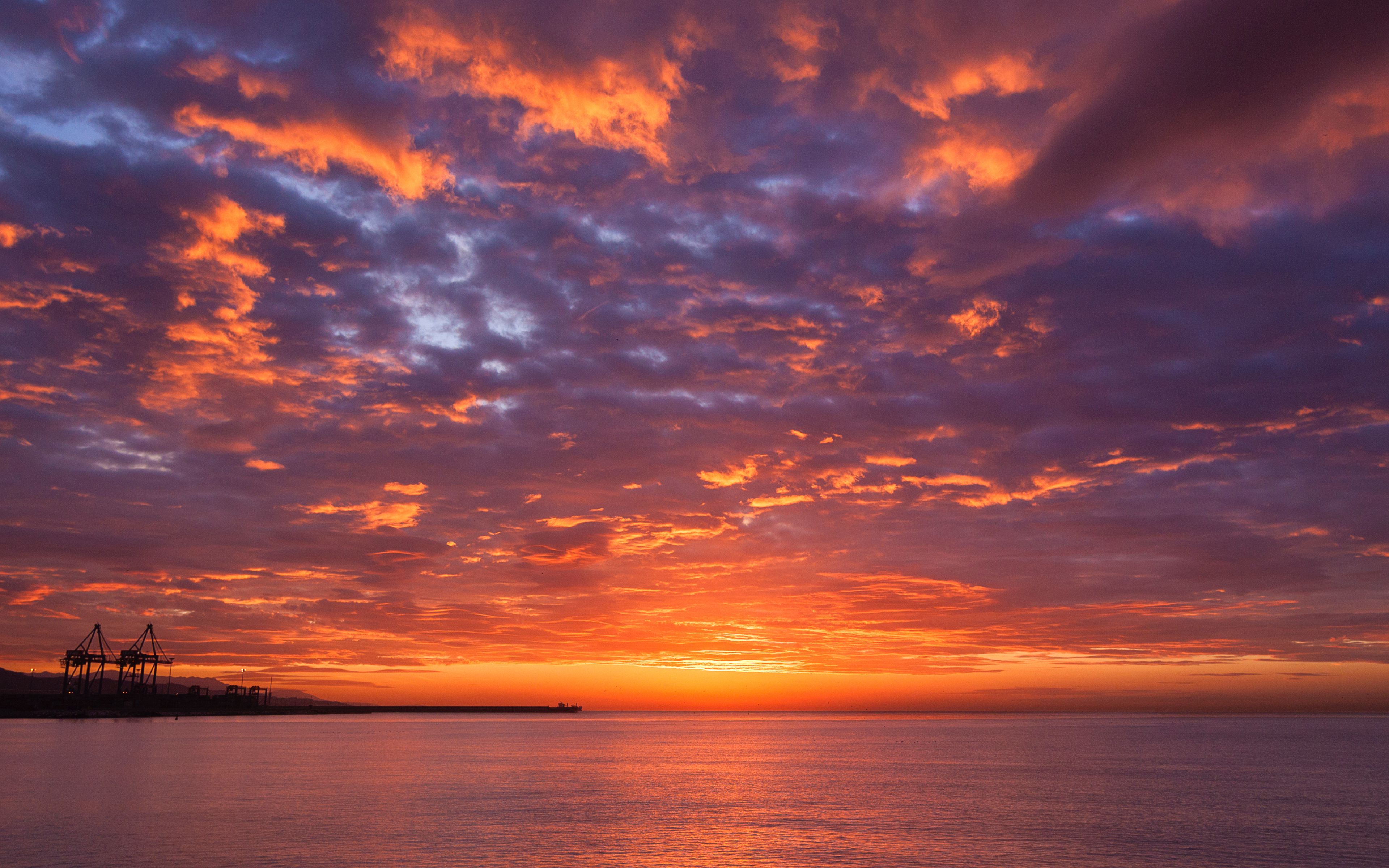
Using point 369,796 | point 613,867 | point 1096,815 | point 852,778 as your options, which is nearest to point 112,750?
point 369,796

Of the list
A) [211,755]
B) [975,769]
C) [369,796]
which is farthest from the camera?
[211,755]

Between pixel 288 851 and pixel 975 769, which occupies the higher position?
pixel 288 851

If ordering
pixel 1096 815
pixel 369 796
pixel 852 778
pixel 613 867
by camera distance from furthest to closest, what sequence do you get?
1. pixel 852 778
2. pixel 369 796
3. pixel 1096 815
4. pixel 613 867

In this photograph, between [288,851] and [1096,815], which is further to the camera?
[1096,815]

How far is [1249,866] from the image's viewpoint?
45.3m

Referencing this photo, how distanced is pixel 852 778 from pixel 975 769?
1945 centimetres

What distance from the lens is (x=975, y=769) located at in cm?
10419

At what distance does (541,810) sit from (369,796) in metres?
17.3

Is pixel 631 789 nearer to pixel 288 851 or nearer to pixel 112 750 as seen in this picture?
pixel 288 851

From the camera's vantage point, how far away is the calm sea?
46.6 metres

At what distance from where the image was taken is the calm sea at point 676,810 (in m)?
46.6

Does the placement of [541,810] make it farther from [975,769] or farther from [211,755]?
[211,755]

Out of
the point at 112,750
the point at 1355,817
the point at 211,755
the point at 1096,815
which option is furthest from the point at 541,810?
the point at 112,750

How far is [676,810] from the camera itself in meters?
66.2
